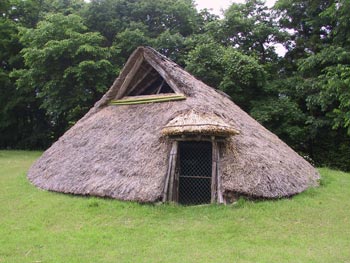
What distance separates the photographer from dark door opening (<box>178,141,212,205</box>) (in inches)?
389

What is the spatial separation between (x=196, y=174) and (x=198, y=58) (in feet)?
32.2

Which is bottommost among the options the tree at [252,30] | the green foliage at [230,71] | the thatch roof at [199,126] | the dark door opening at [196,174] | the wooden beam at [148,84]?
the dark door opening at [196,174]

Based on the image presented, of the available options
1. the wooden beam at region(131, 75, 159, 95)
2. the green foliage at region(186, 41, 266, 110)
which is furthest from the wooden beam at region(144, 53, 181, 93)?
the green foliage at region(186, 41, 266, 110)

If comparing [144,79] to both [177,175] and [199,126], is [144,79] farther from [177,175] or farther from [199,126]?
[177,175]

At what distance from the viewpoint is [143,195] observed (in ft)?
29.0

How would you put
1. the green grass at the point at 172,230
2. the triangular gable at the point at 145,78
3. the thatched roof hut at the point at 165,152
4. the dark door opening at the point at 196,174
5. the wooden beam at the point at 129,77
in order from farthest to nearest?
the wooden beam at the point at 129,77, the triangular gable at the point at 145,78, the dark door opening at the point at 196,174, the thatched roof hut at the point at 165,152, the green grass at the point at 172,230

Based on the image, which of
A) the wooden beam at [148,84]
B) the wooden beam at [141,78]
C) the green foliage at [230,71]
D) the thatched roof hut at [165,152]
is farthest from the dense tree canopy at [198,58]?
the wooden beam at [141,78]

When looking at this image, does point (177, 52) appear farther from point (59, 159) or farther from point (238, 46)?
point (59, 159)

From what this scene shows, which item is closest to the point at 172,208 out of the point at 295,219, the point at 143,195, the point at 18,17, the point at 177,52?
the point at 143,195

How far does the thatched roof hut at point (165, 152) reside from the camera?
9.09m

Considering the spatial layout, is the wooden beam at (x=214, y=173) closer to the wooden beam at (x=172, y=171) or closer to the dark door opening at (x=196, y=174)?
the dark door opening at (x=196, y=174)

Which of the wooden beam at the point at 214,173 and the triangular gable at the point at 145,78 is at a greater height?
the triangular gable at the point at 145,78

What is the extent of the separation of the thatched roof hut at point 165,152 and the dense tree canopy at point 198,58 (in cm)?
514

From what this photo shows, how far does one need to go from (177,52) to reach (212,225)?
621 inches
